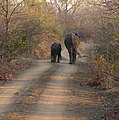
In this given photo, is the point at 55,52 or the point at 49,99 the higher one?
the point at 55,52

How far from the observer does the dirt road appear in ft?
40.7

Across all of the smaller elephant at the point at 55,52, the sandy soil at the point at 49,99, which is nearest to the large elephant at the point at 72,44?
the smaller elephant at the point at 55,52

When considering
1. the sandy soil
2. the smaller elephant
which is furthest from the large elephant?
the sandy soil

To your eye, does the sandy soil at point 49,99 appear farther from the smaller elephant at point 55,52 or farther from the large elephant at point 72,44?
the smaller elephant at point 55,52

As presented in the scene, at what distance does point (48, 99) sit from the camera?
48.9ft

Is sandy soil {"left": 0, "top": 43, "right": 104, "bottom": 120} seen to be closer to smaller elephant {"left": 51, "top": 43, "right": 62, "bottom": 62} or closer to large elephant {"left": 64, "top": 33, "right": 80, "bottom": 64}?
large elephant {"left": 64, "top": 33, "right": 80, "bottom": 64}

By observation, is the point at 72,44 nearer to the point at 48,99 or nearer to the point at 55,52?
the point at 55,52

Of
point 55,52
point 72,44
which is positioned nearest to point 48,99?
point 72,44

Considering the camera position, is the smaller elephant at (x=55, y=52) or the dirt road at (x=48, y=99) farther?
the smaller elephant at (x=55, y=52)

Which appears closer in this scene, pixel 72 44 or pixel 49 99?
pixel 49 99

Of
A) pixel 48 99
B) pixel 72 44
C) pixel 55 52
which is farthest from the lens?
pixel 55 52

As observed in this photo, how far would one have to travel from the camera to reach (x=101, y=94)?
16.5m

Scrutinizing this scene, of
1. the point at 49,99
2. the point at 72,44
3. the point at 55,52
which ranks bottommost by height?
the point at 49,99

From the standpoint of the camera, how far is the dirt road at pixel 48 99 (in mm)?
12419
